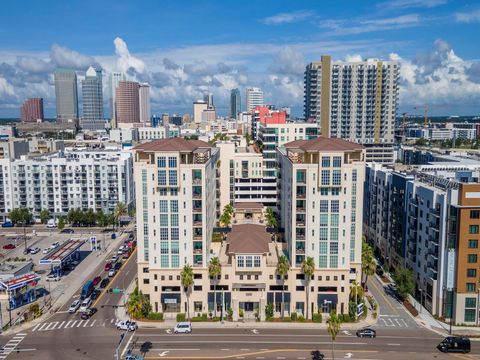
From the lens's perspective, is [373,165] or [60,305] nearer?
[60,305]

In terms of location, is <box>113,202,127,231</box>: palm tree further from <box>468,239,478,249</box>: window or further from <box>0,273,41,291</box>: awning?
<box>468,239,478,249</box>: window

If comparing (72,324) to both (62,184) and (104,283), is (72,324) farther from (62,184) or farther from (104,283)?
(62,184)

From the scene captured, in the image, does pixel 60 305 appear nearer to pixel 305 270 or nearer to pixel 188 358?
pixel 188 358

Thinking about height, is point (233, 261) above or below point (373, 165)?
below

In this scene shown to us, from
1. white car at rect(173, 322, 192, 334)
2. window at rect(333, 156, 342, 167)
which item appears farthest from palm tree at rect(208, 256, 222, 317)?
window at rect(333, 156, 342, 167)

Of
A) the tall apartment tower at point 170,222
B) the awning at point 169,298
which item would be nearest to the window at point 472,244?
the tall apartment tower at point 170,222

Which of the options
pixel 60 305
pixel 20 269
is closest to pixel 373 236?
pixel 60 305
